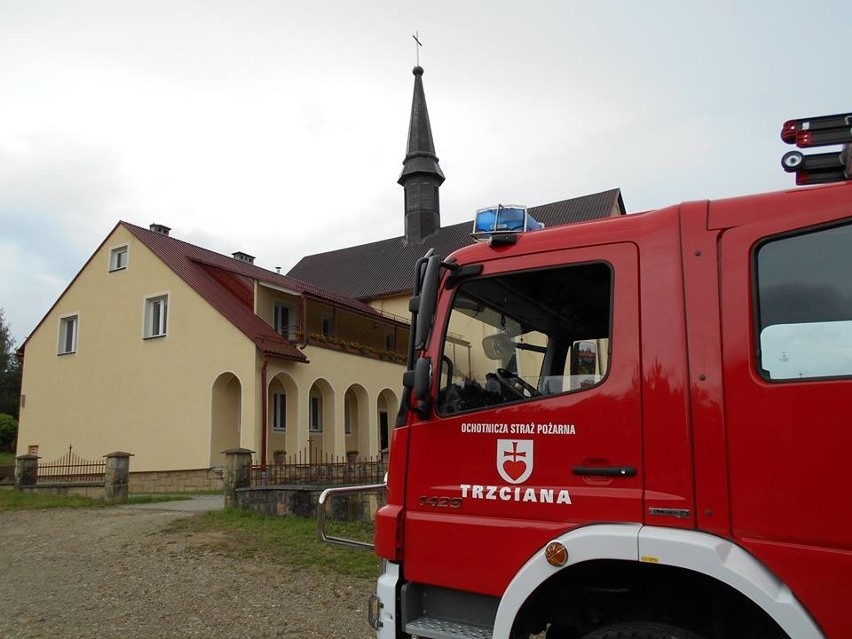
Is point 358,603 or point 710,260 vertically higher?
point 710,260

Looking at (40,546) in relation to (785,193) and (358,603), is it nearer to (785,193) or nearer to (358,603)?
(358,603)

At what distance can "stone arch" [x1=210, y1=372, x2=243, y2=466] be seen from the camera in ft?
65.5

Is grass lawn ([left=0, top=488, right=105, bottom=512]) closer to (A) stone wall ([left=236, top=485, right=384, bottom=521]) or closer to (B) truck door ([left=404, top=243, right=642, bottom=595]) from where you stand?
(A) stone wall ([left=236, top=485, right=384, bottom=521])

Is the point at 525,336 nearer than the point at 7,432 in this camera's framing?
Yes

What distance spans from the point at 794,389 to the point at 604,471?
81 cm

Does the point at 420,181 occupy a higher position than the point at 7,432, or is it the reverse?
the point at 420,181

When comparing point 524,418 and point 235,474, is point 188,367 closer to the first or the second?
point 235,474

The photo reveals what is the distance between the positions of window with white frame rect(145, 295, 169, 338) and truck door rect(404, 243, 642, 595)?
20.0m

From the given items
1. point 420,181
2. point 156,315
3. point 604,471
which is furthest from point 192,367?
point 420,181

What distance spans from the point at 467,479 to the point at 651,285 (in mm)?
1249

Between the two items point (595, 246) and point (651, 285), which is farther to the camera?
point (595, 246)

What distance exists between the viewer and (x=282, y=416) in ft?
74.3

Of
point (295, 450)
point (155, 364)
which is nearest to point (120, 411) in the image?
point (155, 364)

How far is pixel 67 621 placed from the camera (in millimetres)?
6297
